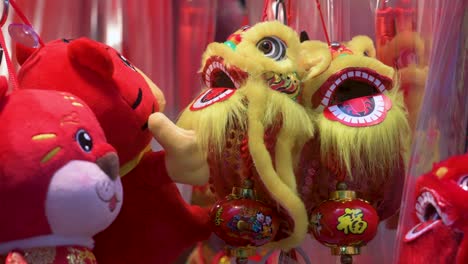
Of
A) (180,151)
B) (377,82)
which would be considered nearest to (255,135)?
(180,151)

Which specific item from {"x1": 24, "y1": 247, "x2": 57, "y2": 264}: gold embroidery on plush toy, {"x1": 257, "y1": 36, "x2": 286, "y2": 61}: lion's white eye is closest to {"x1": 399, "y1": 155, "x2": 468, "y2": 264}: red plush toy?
{"x1": 257, "y1": 36, "x2": 286, "y2": 61}: lion's white eye

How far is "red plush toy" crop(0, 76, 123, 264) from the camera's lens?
61cm

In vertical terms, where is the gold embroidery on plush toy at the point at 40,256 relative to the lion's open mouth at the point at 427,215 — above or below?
below

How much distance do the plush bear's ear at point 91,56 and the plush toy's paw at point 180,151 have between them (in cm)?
8

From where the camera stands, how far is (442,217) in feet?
2.11

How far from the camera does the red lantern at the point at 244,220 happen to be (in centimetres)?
80

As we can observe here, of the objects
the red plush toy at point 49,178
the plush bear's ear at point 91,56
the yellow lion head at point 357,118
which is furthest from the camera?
the yellow lion head at point 357,118

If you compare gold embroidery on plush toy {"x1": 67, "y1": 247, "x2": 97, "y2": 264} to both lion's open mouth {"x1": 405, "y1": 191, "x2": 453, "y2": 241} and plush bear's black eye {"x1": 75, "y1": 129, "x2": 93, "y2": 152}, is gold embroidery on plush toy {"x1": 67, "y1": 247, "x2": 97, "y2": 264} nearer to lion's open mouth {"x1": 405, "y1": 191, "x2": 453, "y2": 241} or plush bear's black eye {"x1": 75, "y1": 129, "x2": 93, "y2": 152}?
plush bear's black eye {"x1": 75, "y1": 129, "x2": 93, "y2": 152}

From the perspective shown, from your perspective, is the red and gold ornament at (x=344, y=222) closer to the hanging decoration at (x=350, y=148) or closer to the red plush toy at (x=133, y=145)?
the hanging decoration at (x=350, y=148)

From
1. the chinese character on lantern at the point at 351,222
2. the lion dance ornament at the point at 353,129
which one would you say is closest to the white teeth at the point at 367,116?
the lion dance ornament at the point at 353,129

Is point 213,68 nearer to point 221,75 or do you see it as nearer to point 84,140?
point 221,75

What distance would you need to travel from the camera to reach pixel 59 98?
67cm

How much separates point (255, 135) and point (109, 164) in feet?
0.65

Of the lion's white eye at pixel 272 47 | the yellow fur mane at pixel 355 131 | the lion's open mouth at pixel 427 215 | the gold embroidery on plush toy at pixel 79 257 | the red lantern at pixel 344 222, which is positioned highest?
the lion's white eye at pixel 272 47
